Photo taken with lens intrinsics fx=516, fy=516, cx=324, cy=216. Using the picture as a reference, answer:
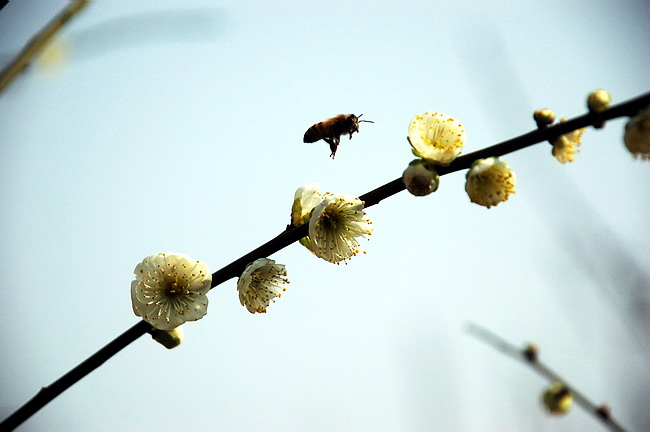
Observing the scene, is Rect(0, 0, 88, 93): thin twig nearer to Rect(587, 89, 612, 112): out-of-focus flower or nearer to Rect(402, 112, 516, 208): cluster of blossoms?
Rect(402, 112, 516, 208): cluster of blossoms

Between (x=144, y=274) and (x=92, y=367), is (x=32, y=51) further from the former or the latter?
(x=92, y=367)

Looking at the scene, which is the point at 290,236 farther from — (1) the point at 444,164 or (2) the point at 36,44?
(2) the point at 36,44

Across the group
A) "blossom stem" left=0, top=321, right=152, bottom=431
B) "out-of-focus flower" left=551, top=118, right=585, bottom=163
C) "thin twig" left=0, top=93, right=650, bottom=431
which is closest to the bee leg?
"thin twig" left=0, top=93, right=650, bottom=431

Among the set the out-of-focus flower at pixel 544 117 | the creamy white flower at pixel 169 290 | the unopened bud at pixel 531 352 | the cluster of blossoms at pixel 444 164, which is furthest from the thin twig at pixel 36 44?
the unopened bud at pixel 531 352

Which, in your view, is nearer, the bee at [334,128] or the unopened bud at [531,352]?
the bee at [334,128]

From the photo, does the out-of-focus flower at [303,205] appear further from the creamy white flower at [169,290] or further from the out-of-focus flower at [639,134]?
the out-of-focus flower at [639,134]

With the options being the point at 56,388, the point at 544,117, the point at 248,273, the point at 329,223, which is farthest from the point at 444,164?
the point at 56,388

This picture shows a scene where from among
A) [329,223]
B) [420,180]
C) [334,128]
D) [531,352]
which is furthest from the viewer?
[531,352]
